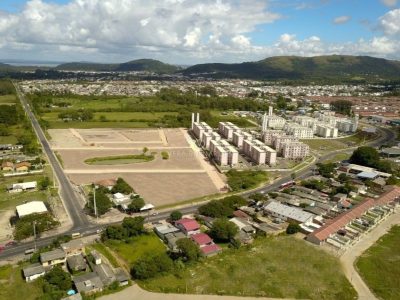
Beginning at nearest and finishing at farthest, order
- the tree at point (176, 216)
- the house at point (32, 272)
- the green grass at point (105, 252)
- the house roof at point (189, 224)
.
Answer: the house at point (32, 272) < the green grass at point (105, 252) < the house roof at point (189, 224) < the tree at point (176, 216)

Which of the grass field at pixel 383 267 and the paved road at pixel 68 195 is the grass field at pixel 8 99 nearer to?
the paved road at pixel 68 195

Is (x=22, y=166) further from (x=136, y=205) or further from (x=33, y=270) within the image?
(x=33, y=270)

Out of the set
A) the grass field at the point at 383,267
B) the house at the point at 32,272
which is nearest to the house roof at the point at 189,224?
the house at the point at 32,272

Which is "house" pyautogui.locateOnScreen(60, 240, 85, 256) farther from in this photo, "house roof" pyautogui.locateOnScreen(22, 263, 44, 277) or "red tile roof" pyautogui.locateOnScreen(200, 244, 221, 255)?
"red tile roof" pyautogui.locateOnScreen(200, 244, 221, 255)

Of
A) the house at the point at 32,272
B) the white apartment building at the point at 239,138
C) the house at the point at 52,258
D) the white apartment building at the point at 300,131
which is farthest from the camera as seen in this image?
the white apartment building at the point at 300,131

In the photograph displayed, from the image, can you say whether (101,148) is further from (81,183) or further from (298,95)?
(298,95)

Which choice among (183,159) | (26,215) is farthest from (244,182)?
(26,215)

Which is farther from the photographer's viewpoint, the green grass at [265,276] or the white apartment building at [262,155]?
the white apartment building at [262,155]

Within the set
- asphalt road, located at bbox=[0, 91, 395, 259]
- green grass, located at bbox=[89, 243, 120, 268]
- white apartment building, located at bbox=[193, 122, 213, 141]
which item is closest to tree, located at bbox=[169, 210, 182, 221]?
asphalt road, located at bbox=[0, 91, 395, 259]
